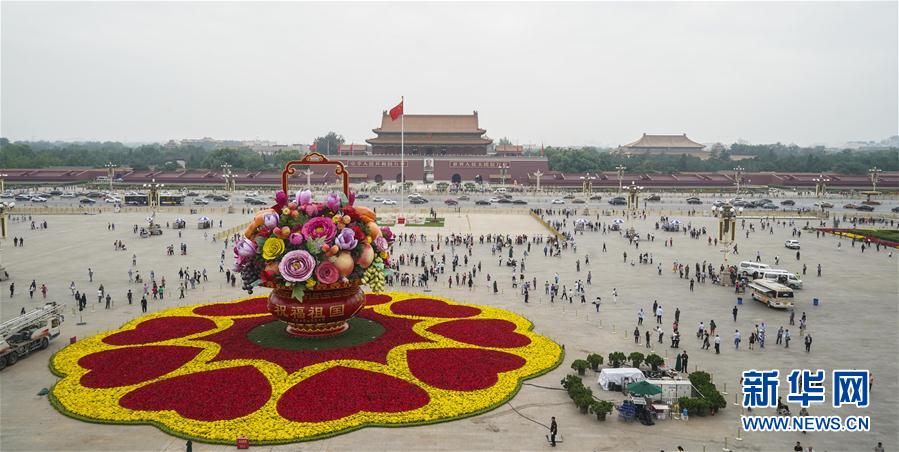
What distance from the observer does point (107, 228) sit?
5022 centimetres

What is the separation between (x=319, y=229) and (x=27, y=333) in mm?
9771

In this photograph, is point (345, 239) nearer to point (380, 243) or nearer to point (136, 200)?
point (380, 243)


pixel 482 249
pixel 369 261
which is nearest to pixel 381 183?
pixel 482 249

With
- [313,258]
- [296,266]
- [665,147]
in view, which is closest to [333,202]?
[313,258]

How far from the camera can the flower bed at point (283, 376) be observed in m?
15.3

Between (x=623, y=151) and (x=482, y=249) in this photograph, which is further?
(x=623, y=151)

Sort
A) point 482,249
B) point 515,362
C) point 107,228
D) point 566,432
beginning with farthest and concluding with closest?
point 107,228 → point 482,249 → point 515,362 → point 566,432

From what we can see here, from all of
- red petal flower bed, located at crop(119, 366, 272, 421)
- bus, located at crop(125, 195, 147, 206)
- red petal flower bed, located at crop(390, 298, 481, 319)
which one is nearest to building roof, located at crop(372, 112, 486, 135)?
bus, located at crop(125, 195, 147, 206)

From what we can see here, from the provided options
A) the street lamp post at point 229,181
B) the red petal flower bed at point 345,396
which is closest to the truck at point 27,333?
the red petal flower bed at point 345,396

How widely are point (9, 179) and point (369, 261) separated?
9887 centimetres

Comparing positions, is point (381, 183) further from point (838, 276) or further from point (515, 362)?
point (515, 362)

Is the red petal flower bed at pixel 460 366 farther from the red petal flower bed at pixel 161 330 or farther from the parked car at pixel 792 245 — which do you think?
the parked car at pixel 792 245

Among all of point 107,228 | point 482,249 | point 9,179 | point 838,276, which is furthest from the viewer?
point 9,179

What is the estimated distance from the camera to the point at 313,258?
60.3 feet
